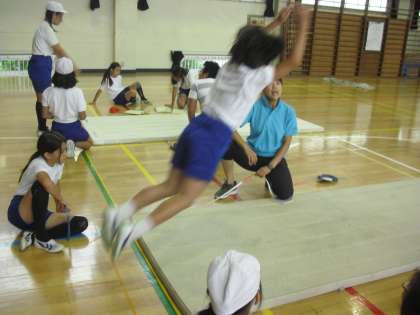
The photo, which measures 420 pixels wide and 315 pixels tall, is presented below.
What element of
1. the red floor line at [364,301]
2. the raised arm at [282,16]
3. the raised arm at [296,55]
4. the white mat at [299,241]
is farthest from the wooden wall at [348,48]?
the red floor line at [364,301]

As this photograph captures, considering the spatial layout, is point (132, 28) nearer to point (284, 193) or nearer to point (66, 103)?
point (66, 103)

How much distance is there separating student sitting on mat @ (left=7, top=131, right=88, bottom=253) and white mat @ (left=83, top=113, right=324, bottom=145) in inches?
80.3

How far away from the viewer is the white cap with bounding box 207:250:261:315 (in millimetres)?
1452

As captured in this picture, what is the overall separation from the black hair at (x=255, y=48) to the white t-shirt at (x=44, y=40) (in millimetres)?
3263

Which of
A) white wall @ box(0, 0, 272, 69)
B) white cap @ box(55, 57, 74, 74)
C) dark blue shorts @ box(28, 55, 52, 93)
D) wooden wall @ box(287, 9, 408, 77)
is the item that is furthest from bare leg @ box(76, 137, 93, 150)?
wooden wall @ box(287, 9, 408, 77)

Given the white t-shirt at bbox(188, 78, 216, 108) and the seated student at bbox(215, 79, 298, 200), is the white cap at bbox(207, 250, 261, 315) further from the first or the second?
the white t-shirt at bbox(188, 78, 216, 108)

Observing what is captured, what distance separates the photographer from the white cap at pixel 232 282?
1452 mm

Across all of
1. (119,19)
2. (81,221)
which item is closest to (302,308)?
(81,221)

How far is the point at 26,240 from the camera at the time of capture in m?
2.45

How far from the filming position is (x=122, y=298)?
2.06 meters

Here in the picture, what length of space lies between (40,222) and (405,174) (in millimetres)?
3200

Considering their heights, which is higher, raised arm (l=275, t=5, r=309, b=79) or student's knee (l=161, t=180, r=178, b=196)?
raised arm (l=275, t=5, r=309, b=79)

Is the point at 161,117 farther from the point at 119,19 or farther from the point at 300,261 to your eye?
the point at 119,19

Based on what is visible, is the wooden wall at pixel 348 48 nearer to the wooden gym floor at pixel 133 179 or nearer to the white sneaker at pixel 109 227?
the wooden gym floor at pixel 133 179
